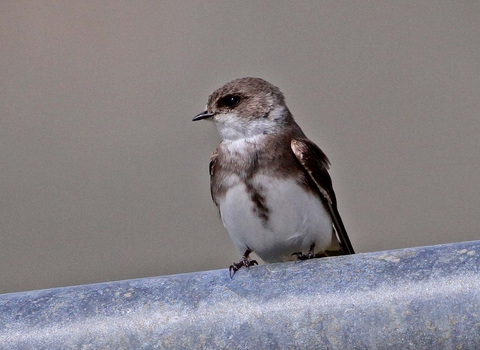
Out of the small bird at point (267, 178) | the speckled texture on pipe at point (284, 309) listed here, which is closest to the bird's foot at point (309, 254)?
the small bird at point (267, 178)

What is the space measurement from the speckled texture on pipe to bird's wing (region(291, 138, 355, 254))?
620 millimetres

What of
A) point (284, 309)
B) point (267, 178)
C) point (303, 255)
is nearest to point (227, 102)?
point (267, 178)

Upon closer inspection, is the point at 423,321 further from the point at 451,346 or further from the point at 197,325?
the point at 197,325

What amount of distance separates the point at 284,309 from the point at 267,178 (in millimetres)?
645

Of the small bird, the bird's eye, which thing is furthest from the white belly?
the bird's eye

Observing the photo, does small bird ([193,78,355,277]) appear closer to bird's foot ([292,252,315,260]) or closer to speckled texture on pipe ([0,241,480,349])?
bird's foot ([292,252,315,260])

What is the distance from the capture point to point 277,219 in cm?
133

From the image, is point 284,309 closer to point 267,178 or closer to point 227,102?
point 267,178

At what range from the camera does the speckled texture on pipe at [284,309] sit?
61cm

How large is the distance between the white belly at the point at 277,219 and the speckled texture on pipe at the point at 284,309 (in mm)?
598

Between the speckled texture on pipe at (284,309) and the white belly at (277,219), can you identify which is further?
the white belly at (277,219)

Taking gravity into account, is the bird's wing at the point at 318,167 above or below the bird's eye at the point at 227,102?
below

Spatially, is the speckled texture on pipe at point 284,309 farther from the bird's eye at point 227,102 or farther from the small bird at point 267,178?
the bird's eye at point 227,102

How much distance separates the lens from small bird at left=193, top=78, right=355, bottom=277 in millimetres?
1298
